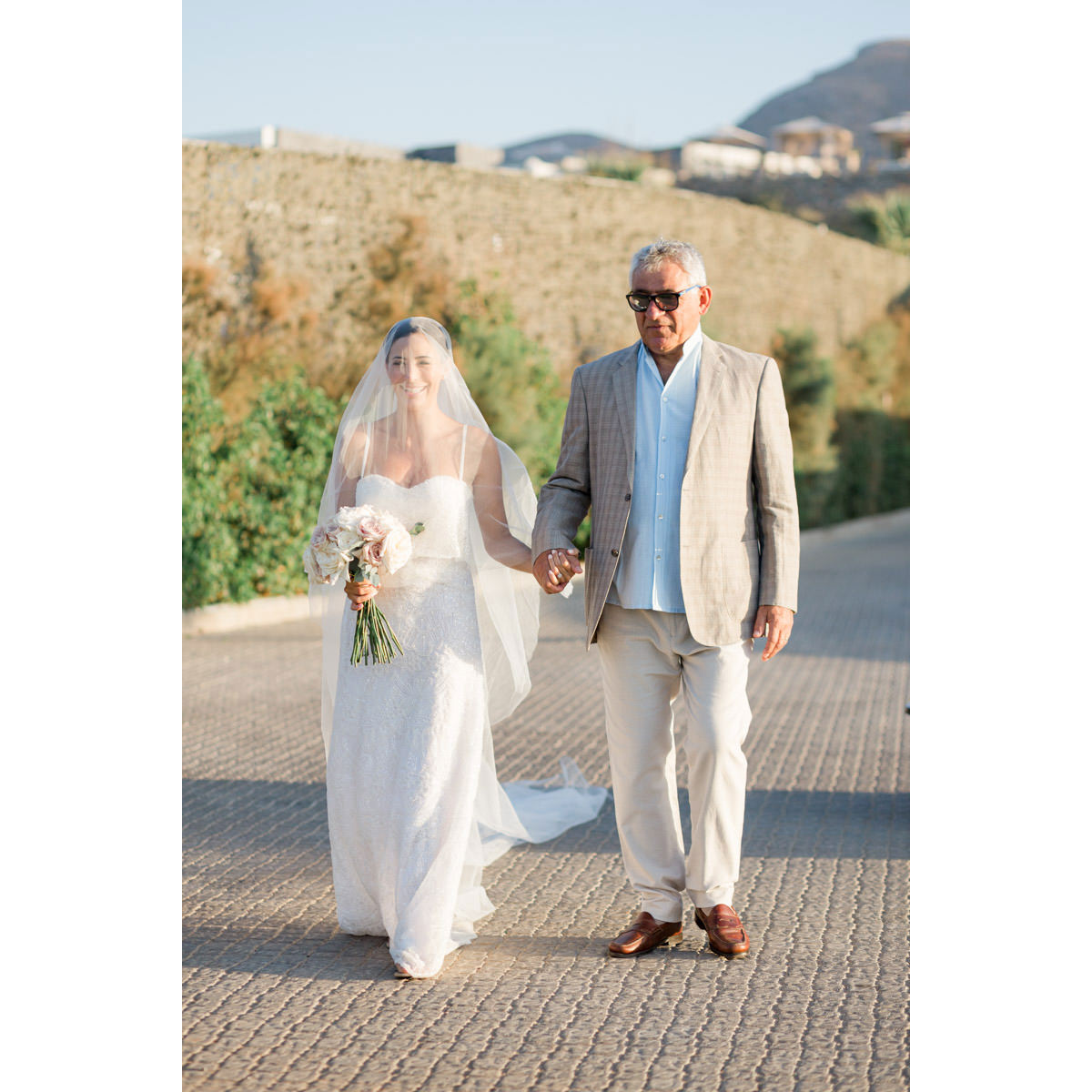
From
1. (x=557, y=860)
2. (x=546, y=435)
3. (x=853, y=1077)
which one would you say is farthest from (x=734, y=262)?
(x=853, y=1077)

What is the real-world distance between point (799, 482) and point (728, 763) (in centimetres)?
1692

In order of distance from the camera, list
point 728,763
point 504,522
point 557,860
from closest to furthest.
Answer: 1. point 728,763
2. point 504,522
3. point 557,860

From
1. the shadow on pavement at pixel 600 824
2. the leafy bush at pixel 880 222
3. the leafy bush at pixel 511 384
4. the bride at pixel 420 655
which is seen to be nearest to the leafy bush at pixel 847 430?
the leafy bush at pixel 511 384

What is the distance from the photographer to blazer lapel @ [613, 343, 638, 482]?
3.88 meters

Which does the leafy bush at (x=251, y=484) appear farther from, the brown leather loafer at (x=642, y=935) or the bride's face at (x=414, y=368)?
the brown leather loafer at (x=642, y=935)

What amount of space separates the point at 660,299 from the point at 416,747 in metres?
1.49

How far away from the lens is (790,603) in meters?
3.87

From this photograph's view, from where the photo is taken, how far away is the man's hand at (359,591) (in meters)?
3.96

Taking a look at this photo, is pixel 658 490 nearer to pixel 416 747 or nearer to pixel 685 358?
pixel 685 358

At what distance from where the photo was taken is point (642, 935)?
3.96 meters

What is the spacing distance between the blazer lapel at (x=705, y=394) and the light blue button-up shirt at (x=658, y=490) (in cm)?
3

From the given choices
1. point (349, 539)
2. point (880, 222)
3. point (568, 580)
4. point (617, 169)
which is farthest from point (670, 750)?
point (880, 222)

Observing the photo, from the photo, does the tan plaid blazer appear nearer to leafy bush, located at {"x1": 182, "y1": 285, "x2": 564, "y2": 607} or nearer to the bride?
the bride
